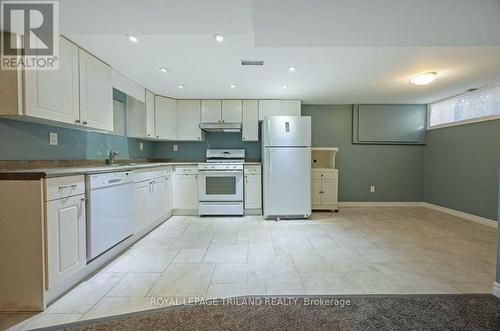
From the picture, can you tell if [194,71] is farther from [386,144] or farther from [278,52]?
[386,144]

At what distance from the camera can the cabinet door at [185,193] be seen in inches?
156

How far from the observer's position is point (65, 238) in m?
1.64

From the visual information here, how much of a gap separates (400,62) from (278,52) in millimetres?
1473

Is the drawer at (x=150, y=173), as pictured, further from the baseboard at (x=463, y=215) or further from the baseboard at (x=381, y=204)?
the baseboard at (x=463, y=215)

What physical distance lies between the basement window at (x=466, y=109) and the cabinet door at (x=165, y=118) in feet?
16.7

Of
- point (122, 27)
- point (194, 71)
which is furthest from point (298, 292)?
point (194, 71)

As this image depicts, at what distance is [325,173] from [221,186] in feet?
6.61

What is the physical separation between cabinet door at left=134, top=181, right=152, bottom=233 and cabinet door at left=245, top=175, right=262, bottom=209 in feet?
5.32

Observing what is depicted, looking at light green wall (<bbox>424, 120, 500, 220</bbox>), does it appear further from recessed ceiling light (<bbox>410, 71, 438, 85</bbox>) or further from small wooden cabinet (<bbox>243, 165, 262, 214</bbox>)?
small wooden cabinet (<bbox>243, 165, 262, 214</bbox>)

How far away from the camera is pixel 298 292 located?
1.68m

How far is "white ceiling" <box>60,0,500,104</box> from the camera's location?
153 centimetres

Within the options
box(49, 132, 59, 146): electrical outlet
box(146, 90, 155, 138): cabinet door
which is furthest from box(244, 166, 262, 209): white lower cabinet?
box(49, 132, 59, 146): electrical outlet

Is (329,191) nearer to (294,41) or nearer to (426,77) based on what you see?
(426,77)

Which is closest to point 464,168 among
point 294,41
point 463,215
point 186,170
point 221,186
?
point 463,215
